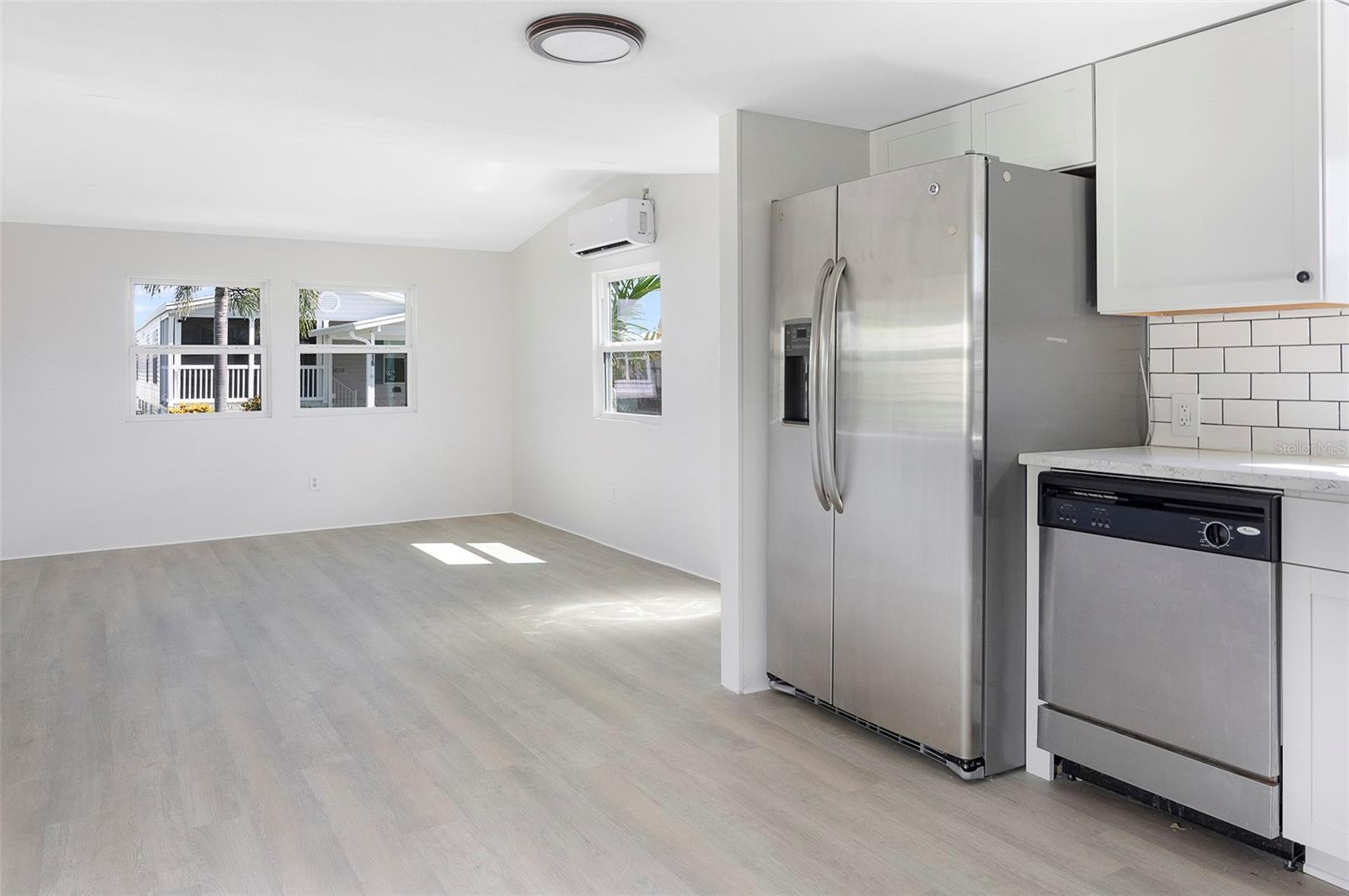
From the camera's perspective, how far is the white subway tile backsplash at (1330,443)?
248 cm

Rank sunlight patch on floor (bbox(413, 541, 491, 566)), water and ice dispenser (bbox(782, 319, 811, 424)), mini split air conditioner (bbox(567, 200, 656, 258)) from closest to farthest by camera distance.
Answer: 1. water and ice dispenser (bbox(782, 319, 811, 424))
2. mini split air conditioner (bbox(567, 200, 656, 258))
3. sunlight patch on floor (bbox(413, 541, 491, 566))

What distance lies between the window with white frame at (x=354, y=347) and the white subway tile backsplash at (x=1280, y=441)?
240 inches

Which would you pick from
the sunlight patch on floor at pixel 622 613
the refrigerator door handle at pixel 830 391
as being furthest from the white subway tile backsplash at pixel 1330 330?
the sunlight patch on floor at pixel 622 613

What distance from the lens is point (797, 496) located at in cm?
317

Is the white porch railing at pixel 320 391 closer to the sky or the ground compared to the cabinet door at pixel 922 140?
closer to the ground

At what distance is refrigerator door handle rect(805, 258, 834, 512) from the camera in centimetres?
294

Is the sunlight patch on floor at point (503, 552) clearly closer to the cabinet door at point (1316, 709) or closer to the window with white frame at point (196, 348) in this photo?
the window with white frame at point (196, 348)

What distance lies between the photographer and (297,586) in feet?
16.8

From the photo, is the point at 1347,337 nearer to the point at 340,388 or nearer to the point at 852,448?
the point at 852,448

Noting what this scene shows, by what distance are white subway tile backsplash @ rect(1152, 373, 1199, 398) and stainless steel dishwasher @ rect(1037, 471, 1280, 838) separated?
666 millimetres

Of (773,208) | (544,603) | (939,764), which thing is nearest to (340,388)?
(544,603)

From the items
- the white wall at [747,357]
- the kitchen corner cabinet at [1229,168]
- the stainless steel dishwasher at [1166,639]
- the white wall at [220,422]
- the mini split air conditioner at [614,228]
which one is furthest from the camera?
the white wall at [220,422]

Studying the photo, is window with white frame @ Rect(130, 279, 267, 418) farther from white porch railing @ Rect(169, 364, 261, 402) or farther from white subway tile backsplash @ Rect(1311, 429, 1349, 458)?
white subway tile backsplash @ Rect(1311, 429, 1349, 458)

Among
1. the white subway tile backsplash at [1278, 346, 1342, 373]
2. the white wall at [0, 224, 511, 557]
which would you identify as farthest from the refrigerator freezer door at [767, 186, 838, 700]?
the white wall at [0, 224, 511, 557]
